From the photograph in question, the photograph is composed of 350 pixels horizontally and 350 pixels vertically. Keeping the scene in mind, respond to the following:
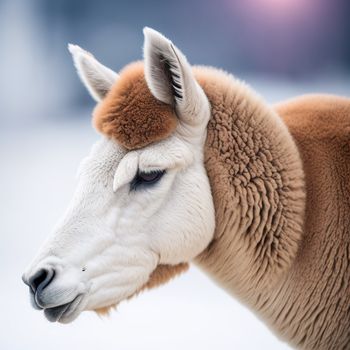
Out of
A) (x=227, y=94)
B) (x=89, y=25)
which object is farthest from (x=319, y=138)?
(x=89, y=25)

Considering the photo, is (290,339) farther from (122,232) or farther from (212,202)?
(122,232)

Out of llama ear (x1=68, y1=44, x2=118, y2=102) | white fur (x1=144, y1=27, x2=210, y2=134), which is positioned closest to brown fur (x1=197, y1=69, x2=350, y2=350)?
white fur (x1=144, y1=27, x2=210, y2=134)

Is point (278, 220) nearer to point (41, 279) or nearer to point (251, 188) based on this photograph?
point (251, 188)

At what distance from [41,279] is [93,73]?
89cm

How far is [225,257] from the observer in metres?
2.09

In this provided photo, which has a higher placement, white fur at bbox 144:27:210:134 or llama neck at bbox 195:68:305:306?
white fur at bbox 144:27:210:134

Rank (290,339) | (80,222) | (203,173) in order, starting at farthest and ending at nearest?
(290,339)
(203,173)
(80,222)

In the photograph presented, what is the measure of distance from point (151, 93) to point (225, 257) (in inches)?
27.7

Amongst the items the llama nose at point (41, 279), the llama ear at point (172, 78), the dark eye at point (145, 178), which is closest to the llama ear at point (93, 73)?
A: the llama ear at point (172, 78)

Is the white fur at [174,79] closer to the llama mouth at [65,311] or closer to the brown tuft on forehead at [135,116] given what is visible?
the brown tuft on forehead at [135,116]

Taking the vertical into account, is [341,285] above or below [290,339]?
above

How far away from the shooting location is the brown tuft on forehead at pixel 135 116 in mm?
1957

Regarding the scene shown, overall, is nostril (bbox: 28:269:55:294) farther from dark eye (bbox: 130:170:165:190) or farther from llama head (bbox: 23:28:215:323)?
dark eye (bbox: 130:170:165:190)

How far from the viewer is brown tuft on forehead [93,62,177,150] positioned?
1957mm
